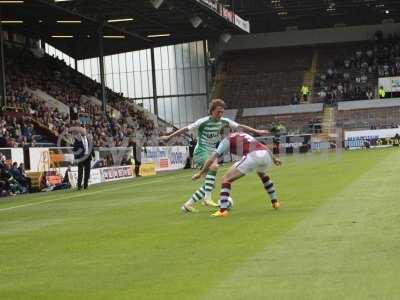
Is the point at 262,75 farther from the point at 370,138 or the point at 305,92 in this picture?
the point at 370,138

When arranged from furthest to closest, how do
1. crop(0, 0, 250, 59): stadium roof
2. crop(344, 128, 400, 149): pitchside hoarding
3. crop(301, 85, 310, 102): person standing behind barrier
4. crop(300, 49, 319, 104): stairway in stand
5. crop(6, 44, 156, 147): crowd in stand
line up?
crop(300, 49, 319, 104): stairway in stand < crop(301, 85, 310, 102): person standing behind barrier < crop(344, 128, 400, 149): pitchside hoarding < crop(0, 0, 250, 59): stadium roof < crop(6, 44, 156, 147): crowd in stand

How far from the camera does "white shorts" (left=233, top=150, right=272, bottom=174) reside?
44.8 feet

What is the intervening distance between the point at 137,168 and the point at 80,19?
1807cm

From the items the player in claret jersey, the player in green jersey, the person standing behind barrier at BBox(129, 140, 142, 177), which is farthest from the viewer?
the person standing behind barrier at BBox(129, 140, 142, 177)

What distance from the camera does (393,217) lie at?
11727 millimetres

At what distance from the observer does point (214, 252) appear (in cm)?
918

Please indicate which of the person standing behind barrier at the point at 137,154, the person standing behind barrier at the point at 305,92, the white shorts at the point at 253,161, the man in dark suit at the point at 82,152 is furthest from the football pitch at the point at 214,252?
the person standing behind barrier at the point at 305,92

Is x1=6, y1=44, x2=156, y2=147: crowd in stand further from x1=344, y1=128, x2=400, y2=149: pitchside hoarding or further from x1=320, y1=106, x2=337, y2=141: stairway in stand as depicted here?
x1=344, y1=128, x2=400, y2=149: pitchside hoarding

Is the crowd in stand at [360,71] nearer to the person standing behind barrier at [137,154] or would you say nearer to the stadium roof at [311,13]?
the stadium roof at [311,13]

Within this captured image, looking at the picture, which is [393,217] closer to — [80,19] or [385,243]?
[385,243]

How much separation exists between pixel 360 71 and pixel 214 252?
69.8 meters

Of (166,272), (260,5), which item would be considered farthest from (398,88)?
(166,272)

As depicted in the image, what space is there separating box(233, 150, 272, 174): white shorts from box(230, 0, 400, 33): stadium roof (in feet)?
179

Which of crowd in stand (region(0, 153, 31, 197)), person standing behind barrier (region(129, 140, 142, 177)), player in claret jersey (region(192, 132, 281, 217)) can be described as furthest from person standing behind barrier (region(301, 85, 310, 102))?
player in claret jersey (region(192, 132, 281, 217))
